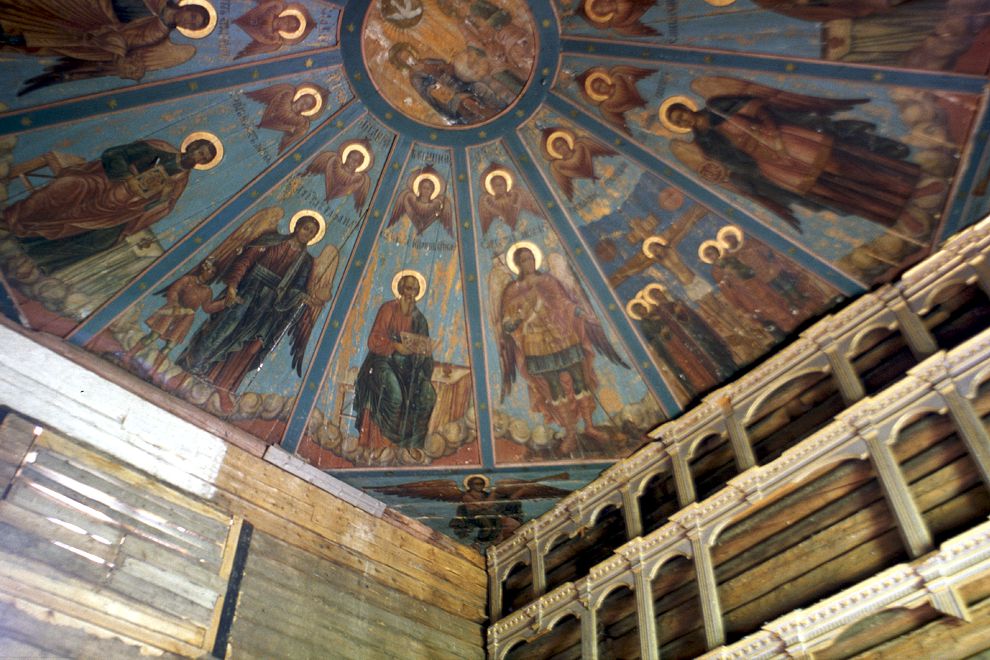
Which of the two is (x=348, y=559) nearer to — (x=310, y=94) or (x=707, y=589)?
(x=707, y=589)

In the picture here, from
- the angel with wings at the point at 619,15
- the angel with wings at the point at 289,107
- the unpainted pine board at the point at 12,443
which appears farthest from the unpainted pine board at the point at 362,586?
the angel with wings at the point at 619,15

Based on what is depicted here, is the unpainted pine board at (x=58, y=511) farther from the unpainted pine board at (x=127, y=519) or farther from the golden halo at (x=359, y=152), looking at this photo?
the golden halo at (x=359, y=152)

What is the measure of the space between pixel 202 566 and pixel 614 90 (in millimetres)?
7243

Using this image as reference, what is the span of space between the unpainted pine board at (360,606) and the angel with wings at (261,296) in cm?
224

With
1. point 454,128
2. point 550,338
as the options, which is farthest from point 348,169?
point 550,338

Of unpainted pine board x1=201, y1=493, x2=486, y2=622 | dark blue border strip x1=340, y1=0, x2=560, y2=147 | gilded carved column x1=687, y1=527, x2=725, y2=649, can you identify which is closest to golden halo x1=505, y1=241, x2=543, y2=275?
dark blue border strip x1=340, y1=0, x2=560, y2=147

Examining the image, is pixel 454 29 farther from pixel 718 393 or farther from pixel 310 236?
pixel 718 393

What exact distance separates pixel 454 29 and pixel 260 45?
7.54ft

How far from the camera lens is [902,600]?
6891mm

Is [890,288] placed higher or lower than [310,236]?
lower

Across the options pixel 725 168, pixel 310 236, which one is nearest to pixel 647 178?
pixel 725 168

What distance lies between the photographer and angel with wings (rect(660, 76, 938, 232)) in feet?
29.2

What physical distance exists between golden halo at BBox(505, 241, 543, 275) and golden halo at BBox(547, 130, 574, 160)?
119 cm

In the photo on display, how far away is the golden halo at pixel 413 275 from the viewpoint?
36.2ft
